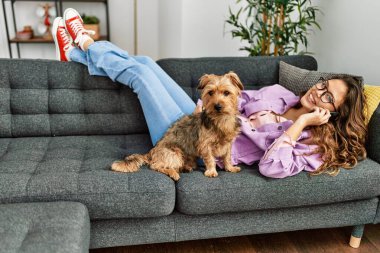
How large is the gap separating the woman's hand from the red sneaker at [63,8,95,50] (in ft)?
4.98

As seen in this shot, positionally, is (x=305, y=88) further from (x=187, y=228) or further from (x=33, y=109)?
(x=33, y=109)

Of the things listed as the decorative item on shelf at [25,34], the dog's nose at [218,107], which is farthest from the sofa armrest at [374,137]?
the decorative item on shelf at [25,34]

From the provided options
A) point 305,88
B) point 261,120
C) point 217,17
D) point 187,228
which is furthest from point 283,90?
point 217,17

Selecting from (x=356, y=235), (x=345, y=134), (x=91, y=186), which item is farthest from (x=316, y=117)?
(x=91, y=186)

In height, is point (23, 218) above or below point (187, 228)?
above

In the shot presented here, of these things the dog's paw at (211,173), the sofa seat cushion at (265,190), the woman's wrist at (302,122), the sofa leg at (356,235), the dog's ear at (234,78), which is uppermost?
the dog's ear at (234,78)

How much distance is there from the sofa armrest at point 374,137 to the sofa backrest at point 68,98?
962 millimetres

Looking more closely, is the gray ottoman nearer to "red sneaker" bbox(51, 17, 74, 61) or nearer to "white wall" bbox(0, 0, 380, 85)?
"red sneaker" bbox(51, 17, 74, 61)

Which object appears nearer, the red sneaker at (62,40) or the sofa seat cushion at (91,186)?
the sofa seat cushion at (91,186)

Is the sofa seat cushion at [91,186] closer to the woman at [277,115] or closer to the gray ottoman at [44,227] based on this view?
the gray ottoman at [44,227]

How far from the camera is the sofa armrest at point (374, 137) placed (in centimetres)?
177

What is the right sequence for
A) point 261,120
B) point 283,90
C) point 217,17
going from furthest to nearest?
point 217,17 < point 283,90 < point 261,120

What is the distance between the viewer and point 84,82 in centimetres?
213

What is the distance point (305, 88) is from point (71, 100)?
1.50 m
